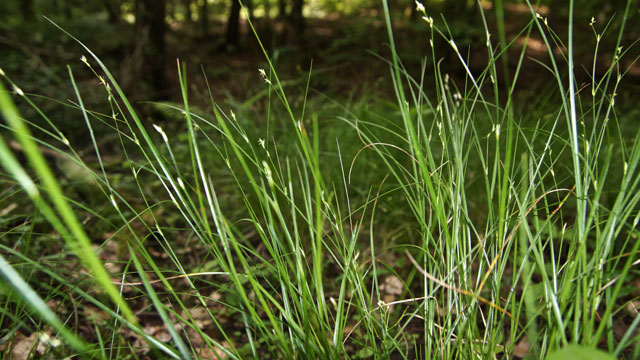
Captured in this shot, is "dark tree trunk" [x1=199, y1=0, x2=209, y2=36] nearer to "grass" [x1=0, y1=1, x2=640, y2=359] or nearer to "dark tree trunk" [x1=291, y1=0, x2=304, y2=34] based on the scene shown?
"dark tree trunk" [x1=291, y1=0, x2=304, y2=34]

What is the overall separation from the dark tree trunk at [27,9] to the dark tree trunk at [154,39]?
15.3 ft

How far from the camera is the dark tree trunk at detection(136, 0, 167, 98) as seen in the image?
3529mm

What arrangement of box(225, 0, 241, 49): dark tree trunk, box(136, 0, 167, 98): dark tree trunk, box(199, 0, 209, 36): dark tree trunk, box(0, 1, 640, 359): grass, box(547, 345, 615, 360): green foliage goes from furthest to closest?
box(199, 0, 209, 36): dark tree trunk
box(225, 0, 241, 49): dark tree trunk
box(136, 0, 167, 98): dark tree trunk
box(0, 1, 640, 359): grass
box(547, 345, 615, 360): green foliage

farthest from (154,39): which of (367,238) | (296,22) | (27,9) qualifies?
(27,9)

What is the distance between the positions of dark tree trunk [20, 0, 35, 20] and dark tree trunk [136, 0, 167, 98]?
15.3 ft

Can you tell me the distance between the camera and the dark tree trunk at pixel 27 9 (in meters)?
6.86

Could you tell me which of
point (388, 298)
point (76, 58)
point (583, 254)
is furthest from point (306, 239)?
point (76, 58)

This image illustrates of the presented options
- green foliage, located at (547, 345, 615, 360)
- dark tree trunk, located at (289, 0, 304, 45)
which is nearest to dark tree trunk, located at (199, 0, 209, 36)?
dark tree trunk, located at (289, 0, 304, 45)

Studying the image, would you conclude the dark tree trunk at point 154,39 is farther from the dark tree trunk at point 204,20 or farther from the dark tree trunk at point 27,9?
the dark tree trunk at point 27,9

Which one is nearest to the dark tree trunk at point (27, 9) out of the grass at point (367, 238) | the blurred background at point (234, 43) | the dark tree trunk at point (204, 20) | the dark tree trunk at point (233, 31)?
the blurred background at point (234, 43)

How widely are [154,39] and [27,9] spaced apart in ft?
16.6

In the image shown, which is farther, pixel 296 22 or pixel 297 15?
pixel 296 22

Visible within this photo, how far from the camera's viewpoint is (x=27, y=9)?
23.0ft

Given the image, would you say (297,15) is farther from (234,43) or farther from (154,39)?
(154,39)
